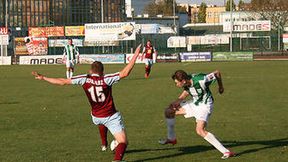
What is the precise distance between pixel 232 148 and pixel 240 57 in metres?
52.5

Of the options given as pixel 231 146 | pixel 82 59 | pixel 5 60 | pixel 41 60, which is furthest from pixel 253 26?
pixel 231 146

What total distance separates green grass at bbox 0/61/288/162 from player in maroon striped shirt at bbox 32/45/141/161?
730 millimetres

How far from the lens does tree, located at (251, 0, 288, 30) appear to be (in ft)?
303

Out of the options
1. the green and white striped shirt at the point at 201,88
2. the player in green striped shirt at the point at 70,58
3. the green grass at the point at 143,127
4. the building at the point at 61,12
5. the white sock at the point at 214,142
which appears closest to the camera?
the white sock at the point at 214,142

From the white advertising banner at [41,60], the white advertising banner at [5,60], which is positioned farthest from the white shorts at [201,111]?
the white advertising banner at [5,60]

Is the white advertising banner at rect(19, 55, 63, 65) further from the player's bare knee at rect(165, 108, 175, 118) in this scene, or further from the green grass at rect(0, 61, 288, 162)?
the player's bare knee at rect(165, 108, 175, 118)

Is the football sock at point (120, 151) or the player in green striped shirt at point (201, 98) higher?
the player in green striped shirt at point (201, 98)

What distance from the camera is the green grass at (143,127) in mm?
10930

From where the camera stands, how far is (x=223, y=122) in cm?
1500

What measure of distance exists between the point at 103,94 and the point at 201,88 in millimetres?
1758

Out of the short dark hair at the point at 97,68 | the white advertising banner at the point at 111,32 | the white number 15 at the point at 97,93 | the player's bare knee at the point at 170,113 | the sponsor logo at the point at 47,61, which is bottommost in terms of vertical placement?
the player's bare knee at the point at 170,113

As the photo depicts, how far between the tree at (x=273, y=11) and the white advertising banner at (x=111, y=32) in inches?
1150

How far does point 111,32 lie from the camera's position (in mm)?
71625

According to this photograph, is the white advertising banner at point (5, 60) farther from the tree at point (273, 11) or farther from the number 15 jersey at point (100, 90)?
the number 15 jersey at point (100, 90)
